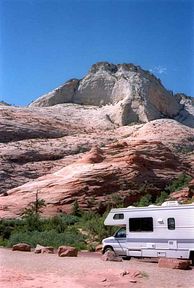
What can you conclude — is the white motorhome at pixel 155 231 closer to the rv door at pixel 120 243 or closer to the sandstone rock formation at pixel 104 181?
the rv door at pixel 120 243

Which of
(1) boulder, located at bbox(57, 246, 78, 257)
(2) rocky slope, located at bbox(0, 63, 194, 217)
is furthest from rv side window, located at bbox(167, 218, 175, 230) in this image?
(2) rocky slope, located at bbox(0, 63, 194, 217)

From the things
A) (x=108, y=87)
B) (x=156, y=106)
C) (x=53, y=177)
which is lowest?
(x=53, y=177)

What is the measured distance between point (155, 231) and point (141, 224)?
2.38 ft

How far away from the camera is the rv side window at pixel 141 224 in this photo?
51.4 feet

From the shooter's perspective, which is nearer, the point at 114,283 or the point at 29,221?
the point at 114,283

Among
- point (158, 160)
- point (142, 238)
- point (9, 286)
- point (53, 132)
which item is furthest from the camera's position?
point (53, 132)

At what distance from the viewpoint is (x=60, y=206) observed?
32.5m

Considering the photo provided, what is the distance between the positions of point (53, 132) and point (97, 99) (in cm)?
2311

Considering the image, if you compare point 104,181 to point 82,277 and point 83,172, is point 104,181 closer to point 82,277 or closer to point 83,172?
point 83,172

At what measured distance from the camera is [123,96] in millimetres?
72062

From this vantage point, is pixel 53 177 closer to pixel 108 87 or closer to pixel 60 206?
pixel 60 206

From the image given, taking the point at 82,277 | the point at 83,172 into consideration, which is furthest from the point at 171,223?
the point at 83,172

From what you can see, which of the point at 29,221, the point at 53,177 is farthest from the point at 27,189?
the point at 29,221

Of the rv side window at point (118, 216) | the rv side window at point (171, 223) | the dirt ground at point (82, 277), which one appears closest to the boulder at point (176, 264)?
the dirt ground at point (82, 277)
